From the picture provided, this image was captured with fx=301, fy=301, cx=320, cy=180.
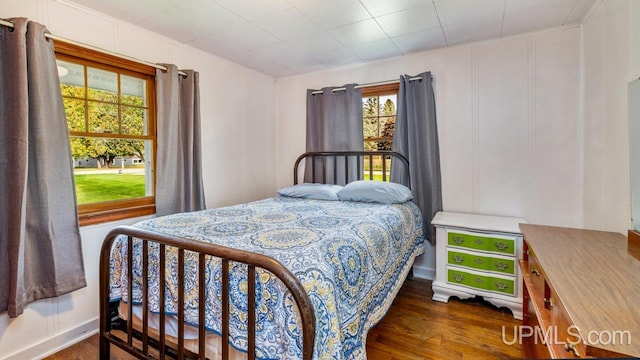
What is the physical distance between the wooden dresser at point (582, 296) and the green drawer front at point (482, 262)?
2.45ft

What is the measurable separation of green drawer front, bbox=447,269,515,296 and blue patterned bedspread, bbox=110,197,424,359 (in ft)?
1.67

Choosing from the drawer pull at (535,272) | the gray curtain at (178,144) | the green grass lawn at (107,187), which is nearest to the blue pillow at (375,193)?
the drawer pull at (535,272)

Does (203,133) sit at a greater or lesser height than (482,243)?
greater

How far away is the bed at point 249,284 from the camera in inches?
45.3

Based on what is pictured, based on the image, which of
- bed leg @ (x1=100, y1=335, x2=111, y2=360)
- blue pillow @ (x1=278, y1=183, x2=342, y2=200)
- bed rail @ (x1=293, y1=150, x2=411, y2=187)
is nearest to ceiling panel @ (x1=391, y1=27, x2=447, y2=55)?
bed rail @ (x1=293, y1=150, x2=411, y2=187)

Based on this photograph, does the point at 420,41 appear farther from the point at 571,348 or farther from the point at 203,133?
the point at 571,348

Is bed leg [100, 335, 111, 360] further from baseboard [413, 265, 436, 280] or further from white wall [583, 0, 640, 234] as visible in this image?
white wall [583, 0, 640, 234]

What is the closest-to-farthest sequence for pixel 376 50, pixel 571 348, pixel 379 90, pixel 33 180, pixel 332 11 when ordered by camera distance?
1. pixel 571 348
2. pixel 33 180
3. pixel 332 11
4. pixel 376 50
5. pixel 379 90

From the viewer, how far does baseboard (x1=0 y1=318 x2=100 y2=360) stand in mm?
1887

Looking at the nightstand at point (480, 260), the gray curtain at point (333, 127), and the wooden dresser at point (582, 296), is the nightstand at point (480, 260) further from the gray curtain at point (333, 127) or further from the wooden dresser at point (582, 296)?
the gray curtain at point (333, 127)

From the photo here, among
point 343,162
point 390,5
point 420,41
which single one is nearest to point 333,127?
point 343,162

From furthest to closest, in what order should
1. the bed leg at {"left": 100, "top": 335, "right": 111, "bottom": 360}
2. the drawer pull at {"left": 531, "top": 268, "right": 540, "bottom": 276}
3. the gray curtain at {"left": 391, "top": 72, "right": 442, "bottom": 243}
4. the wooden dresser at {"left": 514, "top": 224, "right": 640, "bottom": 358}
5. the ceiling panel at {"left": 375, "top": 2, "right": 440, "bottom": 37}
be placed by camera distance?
the gray curtain at {"left": 391, "top": 72, "right": 442, "bottom": 243} → the ceiling panel at {"left": 375, "top": 2, "right": 440, "bottom": 37} → the bed leg at {"left": 100, "top": 335, "right": 111, "bottom": 360} → the drawer pull at {"left": 531, "top": 268, "right": 540, "bottom": 276} → the wooden dresser at {"left": 514, "top": 224, "right": 640, "bottom": 358}

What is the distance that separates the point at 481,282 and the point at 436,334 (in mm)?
664

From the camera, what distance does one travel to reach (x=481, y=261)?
2.46 metres
